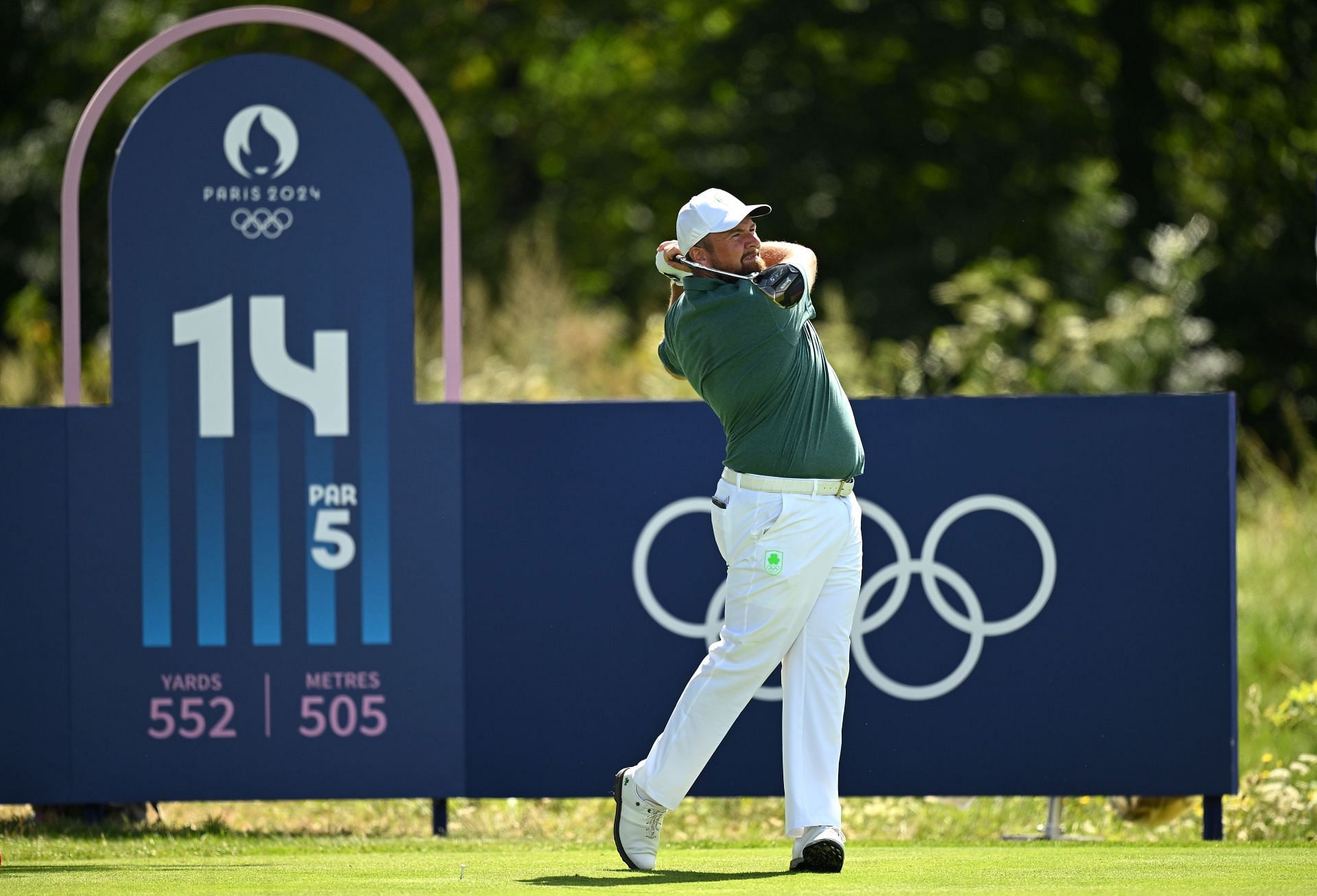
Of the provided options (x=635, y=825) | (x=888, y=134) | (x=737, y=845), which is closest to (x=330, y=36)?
(x=635, y=825)

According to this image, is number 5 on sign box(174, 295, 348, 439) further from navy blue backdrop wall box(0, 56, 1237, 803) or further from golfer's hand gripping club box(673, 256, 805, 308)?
golfer's hand gripping club box(673, 256, 805, 308)

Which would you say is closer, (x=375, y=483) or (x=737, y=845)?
(x=737, y=845)

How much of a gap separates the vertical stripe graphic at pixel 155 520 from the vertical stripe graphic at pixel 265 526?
0.31 meters

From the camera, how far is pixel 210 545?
6.65m

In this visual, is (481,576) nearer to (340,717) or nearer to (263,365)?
(340,717)

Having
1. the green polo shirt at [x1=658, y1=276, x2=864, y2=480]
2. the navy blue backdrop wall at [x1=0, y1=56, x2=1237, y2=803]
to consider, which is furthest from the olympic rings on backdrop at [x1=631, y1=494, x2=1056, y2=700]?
the green polo shirt at [x1=658, y1=276, x2=864, y2=480]

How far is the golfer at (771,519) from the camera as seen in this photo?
5176mm

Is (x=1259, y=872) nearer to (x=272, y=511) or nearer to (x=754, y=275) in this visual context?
(x=754, y=275)

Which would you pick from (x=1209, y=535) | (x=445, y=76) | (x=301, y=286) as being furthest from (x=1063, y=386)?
(x=445, y=76)

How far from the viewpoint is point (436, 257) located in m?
22.8

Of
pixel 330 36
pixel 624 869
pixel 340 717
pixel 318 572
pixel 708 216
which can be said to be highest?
pixel 330 36

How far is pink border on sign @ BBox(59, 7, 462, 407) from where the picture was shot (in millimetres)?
6719

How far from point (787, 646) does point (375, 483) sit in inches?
81.1

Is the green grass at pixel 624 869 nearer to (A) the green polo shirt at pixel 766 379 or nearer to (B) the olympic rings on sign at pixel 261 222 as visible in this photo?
(A) the green polo shirt at pixel 766 379
